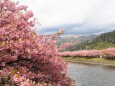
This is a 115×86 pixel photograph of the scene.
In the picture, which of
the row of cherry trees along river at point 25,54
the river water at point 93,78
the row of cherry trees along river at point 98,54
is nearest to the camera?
the row of cherry trees along river at point 25,54

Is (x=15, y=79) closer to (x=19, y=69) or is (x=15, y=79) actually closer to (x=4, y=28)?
(x=19, y=69)

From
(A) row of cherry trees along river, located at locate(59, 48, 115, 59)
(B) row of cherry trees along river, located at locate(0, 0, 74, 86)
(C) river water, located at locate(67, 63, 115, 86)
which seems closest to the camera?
(B) row of cherry trees along river, located at locate(0, 0, 74, 86)

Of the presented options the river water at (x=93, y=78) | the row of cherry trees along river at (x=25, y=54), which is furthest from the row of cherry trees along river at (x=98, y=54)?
the row of cherry trees along river at (x=25, y=54)

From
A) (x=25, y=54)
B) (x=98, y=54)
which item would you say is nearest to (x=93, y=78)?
(x=25, y=54)

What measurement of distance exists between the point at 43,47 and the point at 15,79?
3.04m

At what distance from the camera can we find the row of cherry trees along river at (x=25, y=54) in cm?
1499

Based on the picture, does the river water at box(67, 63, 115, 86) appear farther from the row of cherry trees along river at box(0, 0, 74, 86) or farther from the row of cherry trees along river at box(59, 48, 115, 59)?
the row of cherry trees along river at box(59, 48, 115, 59)

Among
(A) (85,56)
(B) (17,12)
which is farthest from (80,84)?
(A) (85,56)

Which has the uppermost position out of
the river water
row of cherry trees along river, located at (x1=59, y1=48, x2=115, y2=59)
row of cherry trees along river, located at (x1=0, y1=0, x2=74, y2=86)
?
row of cherry trees along river, located at (x1=0, y1=0, x2=74, y2=86)

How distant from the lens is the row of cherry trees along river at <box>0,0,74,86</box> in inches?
590

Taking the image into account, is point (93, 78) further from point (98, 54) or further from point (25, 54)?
point (98, 54)

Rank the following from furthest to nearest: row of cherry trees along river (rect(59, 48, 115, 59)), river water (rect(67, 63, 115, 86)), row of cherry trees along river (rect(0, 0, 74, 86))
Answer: row of cherry trees along river (rect(59, 48, 115, 59)) → river water (rect(67, 63, 115, 86)) → row of cherry trees along river (rect(0, 0, 74, 86))

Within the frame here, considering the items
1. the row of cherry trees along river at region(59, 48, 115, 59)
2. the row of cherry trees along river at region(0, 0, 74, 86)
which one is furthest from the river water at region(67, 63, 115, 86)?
the row of cherry trees along river at region(59, 48, 115, 59)

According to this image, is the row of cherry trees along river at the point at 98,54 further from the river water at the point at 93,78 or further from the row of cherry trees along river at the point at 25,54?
the row of cherry trees along river at the point at 25,54
